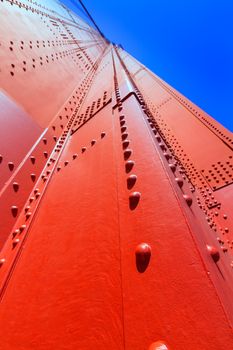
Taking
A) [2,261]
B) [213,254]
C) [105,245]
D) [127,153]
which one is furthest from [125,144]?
[2,261]

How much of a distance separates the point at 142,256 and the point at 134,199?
0.90 feet

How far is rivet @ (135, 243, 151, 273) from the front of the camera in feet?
2.42

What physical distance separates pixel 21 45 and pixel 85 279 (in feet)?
12.1

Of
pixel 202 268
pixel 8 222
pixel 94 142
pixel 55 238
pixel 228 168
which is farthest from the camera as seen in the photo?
pixel 228 168

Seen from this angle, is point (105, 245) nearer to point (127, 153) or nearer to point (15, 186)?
point (127, 153)

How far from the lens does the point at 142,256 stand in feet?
2.45

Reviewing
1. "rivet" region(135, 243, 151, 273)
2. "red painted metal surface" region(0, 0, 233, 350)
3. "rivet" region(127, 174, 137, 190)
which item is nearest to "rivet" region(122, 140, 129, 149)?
"red painted metal surface" region(0, 0, 233, 350)

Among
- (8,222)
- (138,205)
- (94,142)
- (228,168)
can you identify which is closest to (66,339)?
(138,205)

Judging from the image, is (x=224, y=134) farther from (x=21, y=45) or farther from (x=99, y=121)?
(x=21, y=45)

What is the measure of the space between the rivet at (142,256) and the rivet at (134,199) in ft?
0.68

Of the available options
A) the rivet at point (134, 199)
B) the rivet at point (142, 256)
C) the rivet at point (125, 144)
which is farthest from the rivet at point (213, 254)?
the rivet at point (125, 144)

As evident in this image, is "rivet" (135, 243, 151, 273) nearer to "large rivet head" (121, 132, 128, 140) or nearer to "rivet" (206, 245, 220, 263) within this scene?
"rivet" (206, 245, 220, 263)

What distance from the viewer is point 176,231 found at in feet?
2.50

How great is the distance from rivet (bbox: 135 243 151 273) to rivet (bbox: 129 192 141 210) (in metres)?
0.21
